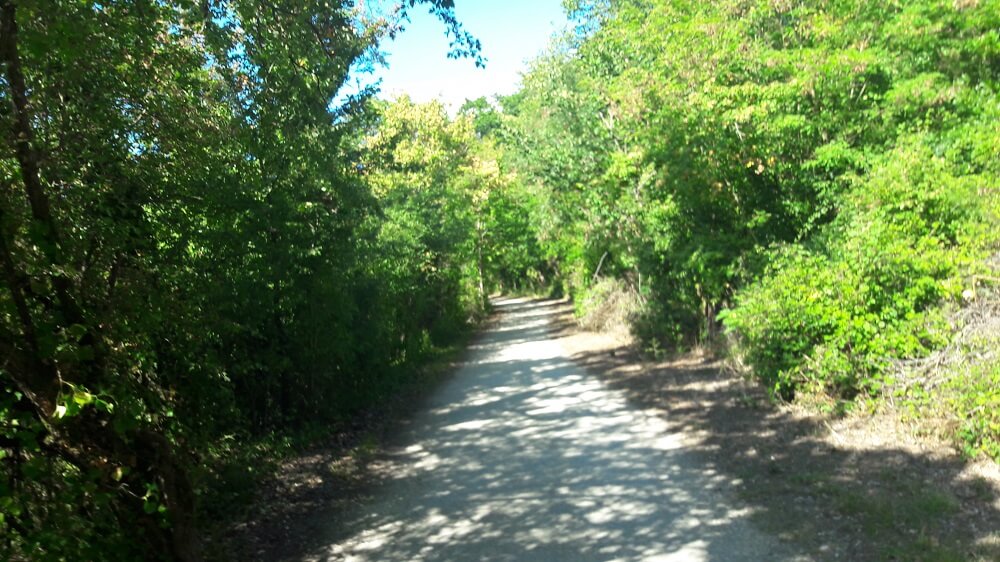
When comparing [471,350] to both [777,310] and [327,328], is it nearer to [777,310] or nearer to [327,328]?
[327,328]

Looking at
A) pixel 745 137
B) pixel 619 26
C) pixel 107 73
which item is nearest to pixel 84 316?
pixel 107 73

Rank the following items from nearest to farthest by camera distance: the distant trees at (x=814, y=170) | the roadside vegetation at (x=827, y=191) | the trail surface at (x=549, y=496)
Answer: the trail surface at (x=549, y=496), the roadside vegetation at (x=827, y=191), the distant trees at (x=814, y=170)

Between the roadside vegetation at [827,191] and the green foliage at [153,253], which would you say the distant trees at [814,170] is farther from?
the green foliage at [153,253]

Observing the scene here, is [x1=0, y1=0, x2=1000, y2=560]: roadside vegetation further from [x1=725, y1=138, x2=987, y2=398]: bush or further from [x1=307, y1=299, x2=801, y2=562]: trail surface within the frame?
[x1=307, y1=299, x2=801, y2=562]: trail surface

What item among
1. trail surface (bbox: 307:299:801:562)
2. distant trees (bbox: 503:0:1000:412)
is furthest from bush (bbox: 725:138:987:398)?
trail surface (bbox: 307:299:801:562)

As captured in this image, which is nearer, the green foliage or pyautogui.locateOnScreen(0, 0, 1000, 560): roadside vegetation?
the green foliage

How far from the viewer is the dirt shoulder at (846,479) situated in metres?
5.14

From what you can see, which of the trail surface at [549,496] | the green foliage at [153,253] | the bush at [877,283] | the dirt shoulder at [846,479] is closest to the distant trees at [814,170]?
the bush at [877,283]

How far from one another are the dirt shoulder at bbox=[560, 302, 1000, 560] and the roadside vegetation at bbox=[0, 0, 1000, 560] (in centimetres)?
41

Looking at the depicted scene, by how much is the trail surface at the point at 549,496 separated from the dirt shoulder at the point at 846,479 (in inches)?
12.8

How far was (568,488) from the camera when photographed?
23.2ft

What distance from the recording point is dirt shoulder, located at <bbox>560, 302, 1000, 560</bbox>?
16.9ft

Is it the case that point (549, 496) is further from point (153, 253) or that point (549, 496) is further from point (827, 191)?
point (827, 191)

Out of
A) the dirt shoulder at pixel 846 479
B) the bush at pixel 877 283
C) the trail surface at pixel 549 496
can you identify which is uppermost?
the bush at pixel 877 283
